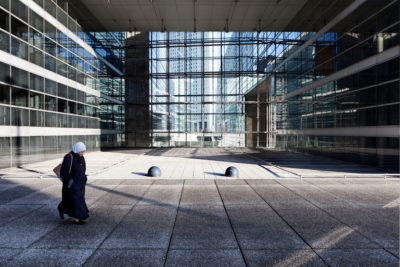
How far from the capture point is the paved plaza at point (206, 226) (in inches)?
162

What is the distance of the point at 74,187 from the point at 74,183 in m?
0.10

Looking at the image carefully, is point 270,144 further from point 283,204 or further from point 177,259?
point 177,259

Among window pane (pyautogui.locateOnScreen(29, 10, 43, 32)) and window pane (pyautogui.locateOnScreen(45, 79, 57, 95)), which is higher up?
window pane (pyautogui.locateOnScreen(29, 10, 43, 32))

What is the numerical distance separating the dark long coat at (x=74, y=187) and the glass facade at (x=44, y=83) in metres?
11.3

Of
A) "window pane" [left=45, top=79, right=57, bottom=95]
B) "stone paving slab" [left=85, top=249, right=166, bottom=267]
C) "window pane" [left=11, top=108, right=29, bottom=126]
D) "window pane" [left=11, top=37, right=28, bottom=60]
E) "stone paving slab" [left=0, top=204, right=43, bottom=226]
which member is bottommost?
"stone paving slab" [left=85, top=249, right=166, bottom=267]

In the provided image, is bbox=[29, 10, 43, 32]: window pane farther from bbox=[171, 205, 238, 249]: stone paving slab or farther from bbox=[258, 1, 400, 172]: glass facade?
bbox=[258, 1, 400, 172]: glass facade

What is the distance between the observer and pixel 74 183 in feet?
17.3

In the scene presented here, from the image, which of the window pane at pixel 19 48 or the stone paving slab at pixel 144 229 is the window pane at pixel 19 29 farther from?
the stone paving slab at pixel 144 229

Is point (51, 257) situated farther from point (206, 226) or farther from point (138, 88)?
point (138, 88)

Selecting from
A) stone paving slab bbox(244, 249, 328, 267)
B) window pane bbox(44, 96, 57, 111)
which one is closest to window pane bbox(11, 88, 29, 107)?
window pane bbox(44, 96, 57, 111)

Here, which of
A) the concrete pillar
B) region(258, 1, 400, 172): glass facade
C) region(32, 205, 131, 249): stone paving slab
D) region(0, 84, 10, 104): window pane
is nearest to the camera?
region(32, 205, 131, 249): stone paving slab

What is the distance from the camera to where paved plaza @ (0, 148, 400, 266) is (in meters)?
4.12

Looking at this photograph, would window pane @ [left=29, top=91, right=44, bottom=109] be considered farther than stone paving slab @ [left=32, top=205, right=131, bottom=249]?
Yes

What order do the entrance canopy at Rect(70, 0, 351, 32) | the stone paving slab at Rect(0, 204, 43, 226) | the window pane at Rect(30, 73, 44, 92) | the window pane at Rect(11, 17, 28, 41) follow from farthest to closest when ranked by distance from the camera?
the entrance canopy at Rect(70, 0, 351, 32) → the window pane at Rect(30, 73, 44, 92) → the window pane at Rect(11, 17, 28, 41) → the stone paving slab at Rect(0, 204, 43, 226)
